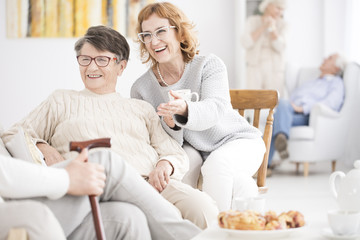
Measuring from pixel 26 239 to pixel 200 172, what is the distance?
3.88 feet

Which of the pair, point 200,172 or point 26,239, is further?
point 200,172

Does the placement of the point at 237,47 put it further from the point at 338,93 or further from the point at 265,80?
the point at 338,93

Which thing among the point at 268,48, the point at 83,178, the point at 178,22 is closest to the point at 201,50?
the point at 268,48

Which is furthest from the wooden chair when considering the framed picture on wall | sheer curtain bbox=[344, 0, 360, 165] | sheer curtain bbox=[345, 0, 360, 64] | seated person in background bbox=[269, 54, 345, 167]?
sheer curtain bbox=[345, 0, 360, 64]

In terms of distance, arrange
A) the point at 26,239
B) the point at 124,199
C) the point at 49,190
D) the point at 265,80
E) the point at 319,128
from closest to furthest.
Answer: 1. the point at 26,239
2. the point at 49,190
3. the point at 124,199
4. the point at 319,128
5. the point at 265,80

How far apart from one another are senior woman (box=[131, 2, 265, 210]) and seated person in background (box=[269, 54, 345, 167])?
3.08 metres

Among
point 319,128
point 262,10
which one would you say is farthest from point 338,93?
point 262,10

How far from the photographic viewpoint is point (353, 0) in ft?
19.8

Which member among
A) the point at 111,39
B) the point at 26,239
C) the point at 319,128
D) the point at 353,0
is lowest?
the point at 319,128

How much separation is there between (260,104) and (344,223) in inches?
54.8

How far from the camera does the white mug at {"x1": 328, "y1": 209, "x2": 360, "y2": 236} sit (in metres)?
1.36

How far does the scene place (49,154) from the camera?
6.54 ft

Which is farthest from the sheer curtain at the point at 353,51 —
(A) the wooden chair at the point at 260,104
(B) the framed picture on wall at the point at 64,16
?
(A) the wooden chair at the point at 260,104

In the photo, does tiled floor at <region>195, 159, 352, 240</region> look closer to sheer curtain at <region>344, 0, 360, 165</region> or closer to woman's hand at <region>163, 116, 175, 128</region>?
sheer curtain at <region>344, 0, 360, 165</region>
